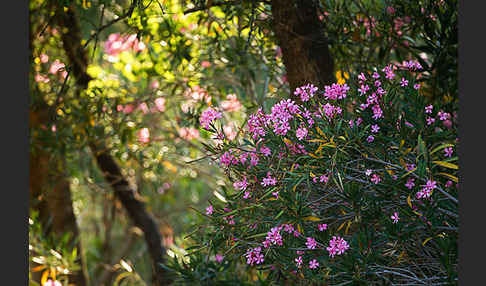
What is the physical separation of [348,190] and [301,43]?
965mm

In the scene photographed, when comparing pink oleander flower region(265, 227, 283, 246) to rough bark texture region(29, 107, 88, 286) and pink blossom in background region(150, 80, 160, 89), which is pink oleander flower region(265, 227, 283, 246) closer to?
rough bark texture region(29, 107, 88, 286)

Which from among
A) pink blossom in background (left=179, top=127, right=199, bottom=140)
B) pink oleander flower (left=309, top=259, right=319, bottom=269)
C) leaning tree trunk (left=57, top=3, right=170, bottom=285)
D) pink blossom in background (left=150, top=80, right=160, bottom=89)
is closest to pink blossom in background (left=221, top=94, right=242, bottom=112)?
pink blossom in background (left=179, top=127, right=199, bottom=140)

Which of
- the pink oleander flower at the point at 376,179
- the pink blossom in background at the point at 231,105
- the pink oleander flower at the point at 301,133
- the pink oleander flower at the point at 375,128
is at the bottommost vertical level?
the pink oleander flower at the point at 376,179

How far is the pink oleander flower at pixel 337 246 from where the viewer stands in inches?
60.3

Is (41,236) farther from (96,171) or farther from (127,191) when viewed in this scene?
(96,171)

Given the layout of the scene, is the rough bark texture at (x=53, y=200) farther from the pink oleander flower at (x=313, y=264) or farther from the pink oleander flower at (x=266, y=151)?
the pink oleander flower at (x=313, y=264)

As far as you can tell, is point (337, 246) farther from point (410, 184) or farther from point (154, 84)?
point (154, 84)

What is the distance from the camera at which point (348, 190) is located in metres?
1.51

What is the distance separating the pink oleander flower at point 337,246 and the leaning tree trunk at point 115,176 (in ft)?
6.45

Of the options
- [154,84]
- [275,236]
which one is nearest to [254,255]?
[275,236]

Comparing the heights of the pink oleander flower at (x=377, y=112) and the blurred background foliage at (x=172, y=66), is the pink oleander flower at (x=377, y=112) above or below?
below

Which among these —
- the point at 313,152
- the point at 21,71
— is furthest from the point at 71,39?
the point at 313,152

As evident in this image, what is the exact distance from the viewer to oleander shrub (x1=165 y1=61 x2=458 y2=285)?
153cm

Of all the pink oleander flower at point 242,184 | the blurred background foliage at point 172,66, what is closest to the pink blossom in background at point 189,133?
the blurred background foliage at point 172,66
